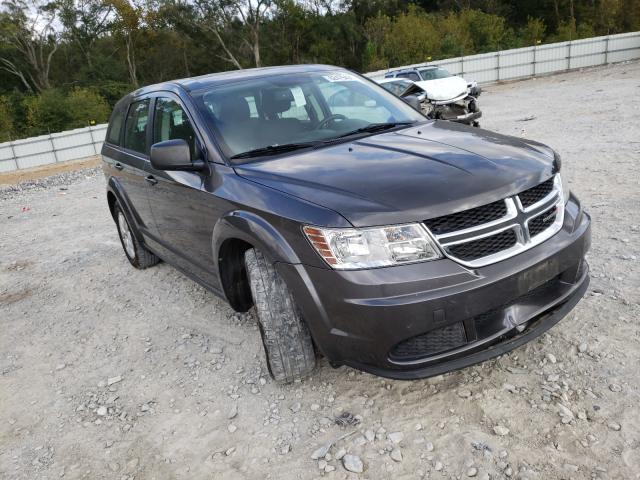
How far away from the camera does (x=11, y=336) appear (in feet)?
14.2

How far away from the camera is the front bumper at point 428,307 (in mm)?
2287

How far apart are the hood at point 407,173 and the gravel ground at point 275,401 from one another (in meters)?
1.04

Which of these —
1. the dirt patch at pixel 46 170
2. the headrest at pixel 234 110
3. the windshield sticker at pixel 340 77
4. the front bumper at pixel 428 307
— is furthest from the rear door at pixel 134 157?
the dirt patch at pixel 46 170

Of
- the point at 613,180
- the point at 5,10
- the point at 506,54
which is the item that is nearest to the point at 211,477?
the point at 613,180

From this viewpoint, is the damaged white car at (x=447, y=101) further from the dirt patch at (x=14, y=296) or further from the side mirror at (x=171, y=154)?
the side mirror at (x=171, y=154)

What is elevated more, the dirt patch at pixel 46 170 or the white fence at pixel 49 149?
the white fence at pixel 49 149

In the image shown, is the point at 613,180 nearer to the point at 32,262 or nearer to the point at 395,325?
the point at 395,325

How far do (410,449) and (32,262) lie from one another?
546cm

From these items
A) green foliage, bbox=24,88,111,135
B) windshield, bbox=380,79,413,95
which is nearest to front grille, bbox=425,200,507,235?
windshield, bbox=380,79,413,95

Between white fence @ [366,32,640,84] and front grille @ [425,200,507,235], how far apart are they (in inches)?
1005

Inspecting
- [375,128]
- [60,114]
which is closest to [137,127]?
[375,128]

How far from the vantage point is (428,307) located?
228 centimetres

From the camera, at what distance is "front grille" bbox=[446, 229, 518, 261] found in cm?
235

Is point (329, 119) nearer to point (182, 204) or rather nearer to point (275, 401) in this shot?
point (182, 204)
